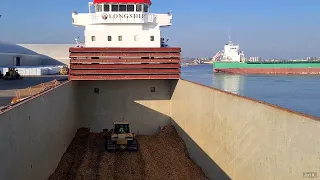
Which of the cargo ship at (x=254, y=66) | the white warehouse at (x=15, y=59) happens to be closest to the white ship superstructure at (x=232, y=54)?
the cargo ship at (x=254, y=66)

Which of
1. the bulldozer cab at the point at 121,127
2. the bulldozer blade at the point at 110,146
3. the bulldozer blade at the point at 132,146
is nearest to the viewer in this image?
the bulldozer blade at the point at 110,146

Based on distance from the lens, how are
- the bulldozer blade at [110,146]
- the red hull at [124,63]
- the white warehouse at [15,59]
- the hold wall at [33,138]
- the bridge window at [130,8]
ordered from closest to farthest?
1. the hold wall at [33,138]
2. the bulldozer blade at [110,146]
3. the red hull at [124,63]
4. the bridge window at [130,8]
5. the white warehouse at [15,59]

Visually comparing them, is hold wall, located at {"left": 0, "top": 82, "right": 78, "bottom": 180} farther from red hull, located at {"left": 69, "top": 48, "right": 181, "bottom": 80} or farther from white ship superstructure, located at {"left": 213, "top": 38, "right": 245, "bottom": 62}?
white ship superstructure, located at {"left": 213, "top": 38, "right": 245, "bottom": 62}

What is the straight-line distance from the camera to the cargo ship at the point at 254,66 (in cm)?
9825

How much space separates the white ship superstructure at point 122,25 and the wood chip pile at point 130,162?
243 inches

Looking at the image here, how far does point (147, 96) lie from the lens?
65.4 feet

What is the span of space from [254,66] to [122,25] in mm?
91450

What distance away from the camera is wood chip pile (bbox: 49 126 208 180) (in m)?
11.3

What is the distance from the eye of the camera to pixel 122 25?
67.7ft

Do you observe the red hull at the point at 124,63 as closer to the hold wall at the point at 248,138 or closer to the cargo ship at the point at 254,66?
the hold wall at the point at 248,138

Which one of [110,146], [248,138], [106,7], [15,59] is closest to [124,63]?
[106,7]

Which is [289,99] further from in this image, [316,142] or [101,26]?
[316,142]

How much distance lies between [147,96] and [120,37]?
A: 382 centimetres

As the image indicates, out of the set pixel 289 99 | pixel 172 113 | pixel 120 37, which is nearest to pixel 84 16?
pixel 120 37
